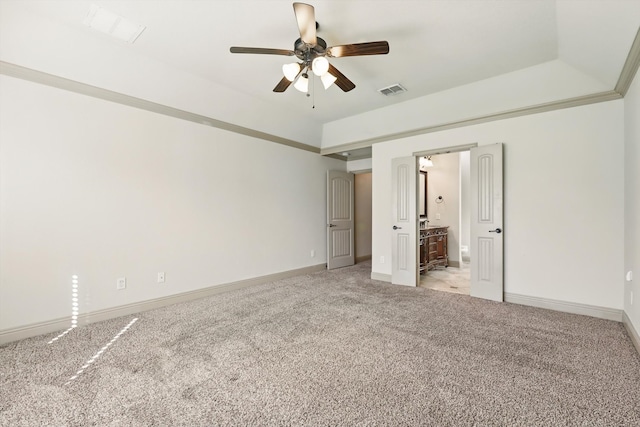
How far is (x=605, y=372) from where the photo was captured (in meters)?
2.07

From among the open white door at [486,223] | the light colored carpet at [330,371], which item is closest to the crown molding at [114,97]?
the light colored carpet at [330,371]

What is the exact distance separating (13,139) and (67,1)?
1.36m

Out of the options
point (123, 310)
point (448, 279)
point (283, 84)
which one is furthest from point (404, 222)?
point (123, 310)

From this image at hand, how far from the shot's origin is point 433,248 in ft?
19.7

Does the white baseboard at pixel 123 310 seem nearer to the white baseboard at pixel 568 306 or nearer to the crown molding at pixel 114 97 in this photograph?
the crown molding at pixel 114 97

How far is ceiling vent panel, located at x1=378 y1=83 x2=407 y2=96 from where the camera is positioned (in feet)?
12.9

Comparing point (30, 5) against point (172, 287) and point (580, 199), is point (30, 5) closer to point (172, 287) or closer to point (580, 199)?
point (172, 287)

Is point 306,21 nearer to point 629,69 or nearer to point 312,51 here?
point 312,51

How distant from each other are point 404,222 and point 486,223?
4.03 ft

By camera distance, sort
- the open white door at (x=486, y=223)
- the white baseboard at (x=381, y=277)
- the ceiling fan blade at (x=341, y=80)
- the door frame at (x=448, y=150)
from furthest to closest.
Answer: the white baseboard at (x=381, y=277) < the door frame at (x=448, y=150) < the open white door at (x=486, y=223) < the ceiling fan blade at (x=341, y=80)

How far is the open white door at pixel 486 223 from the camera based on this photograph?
3773mm

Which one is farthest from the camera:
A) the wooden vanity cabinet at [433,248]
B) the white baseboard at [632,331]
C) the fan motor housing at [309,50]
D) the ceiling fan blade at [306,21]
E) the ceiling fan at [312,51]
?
the wooden vanity cabinet at [433,248]

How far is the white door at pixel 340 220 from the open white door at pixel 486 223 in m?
2.80

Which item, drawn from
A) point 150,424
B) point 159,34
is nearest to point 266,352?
point 150,424
